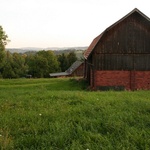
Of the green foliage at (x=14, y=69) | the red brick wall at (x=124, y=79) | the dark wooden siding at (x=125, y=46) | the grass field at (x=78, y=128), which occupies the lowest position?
the green foliage at (x=14, y=69)

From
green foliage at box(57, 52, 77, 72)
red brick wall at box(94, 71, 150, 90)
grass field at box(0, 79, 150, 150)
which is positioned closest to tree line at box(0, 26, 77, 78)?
green foliage at box(57, 52, 77, 72)

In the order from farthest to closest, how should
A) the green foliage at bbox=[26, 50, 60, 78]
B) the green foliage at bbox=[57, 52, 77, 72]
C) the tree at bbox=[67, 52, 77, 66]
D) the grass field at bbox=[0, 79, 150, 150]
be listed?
1. the green foliage at bbox=[57, 52, 77, 72]
2. the tree at bbox=[67, 52, 77, 66]
3. the green foliage at bbox=[26, 50, 60, 78]
4. the grass field at bbox=[0, 79, 150, 150]

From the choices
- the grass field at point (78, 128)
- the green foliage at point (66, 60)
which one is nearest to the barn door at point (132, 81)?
the grass field at point (78, 128)

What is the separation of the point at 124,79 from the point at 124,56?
1941 millimetres

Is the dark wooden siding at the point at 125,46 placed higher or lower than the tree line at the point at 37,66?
higher

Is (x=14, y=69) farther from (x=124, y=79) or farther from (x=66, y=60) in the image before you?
(x=124, y=79)

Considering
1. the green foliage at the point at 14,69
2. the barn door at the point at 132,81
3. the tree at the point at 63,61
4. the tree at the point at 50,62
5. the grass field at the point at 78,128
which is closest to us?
the grass field at the point at 78,128

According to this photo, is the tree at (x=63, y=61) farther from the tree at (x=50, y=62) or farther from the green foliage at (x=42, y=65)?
the green foliage at (x=42, y=65)

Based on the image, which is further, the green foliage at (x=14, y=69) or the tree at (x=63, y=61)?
the tree at (x=63, y=61)

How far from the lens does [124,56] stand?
2342 cm

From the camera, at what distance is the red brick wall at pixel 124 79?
922 inches

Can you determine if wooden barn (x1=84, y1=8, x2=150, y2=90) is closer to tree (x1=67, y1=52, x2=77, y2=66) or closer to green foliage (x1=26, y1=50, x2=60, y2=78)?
green foliage (x1=26, y1=50, x2=60, y2=78)

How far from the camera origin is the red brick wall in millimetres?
23422

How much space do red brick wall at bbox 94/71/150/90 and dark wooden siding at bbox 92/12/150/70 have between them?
50cm
